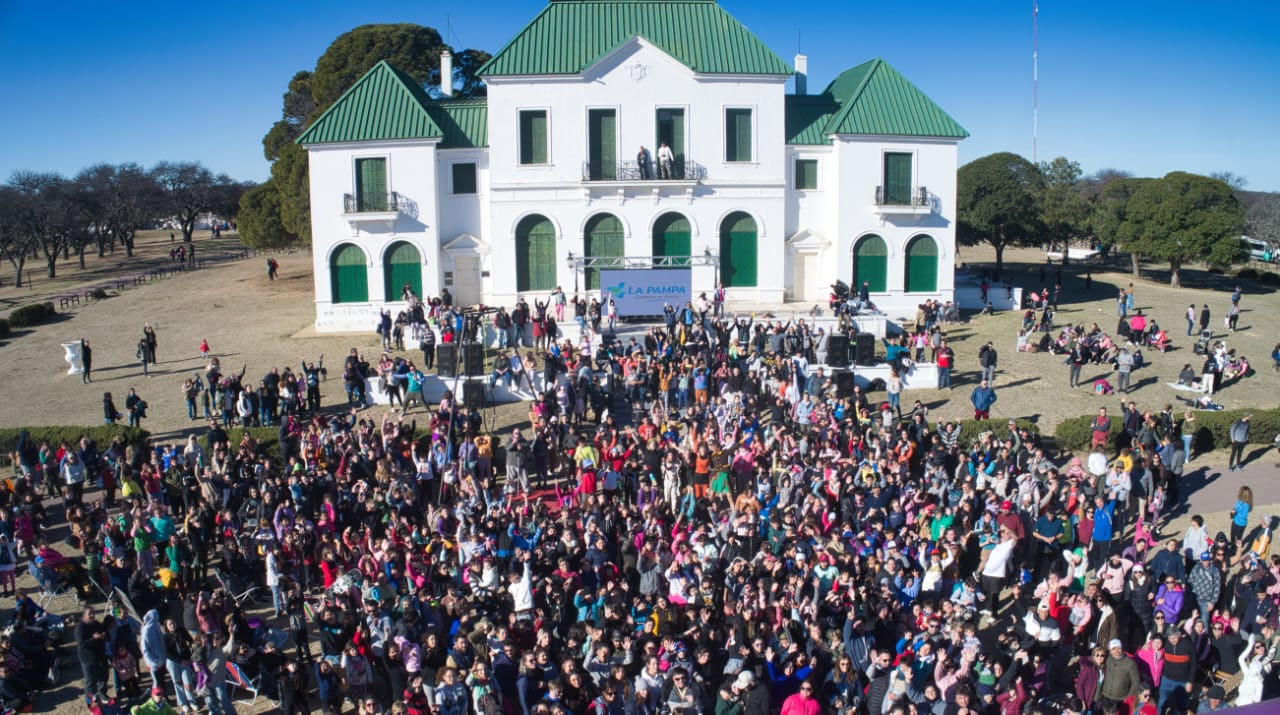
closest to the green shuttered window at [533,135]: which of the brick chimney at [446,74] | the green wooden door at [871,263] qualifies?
the brick chimney at [446,74]

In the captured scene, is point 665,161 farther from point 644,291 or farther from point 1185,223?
point 1185,223

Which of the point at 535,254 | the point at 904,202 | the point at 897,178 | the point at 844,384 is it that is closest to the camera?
the point at 844,384

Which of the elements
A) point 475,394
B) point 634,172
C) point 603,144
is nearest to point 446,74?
point 603,144

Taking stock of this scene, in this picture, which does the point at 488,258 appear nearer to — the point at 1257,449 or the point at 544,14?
the point at 544,14

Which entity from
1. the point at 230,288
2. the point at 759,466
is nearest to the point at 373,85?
the point at 230,288

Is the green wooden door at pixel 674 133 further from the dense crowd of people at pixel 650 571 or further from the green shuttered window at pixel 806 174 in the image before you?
the dense crowd of people at pixel 650 571

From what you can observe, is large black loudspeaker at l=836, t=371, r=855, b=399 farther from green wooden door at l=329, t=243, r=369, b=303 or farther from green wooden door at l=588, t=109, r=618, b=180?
green wooden door at l=329, t=243, r=369, b=303

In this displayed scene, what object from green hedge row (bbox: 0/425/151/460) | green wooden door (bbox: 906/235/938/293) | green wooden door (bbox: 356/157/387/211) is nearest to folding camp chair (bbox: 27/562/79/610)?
green hedge row (bbox: 0/425/151/460)
